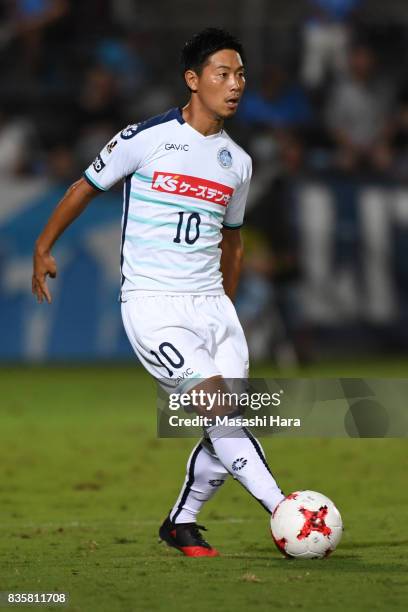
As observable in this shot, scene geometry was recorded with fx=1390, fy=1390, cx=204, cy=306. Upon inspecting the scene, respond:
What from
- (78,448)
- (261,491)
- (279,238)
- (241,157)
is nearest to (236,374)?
(261,491)

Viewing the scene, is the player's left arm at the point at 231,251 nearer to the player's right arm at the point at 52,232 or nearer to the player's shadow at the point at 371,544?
the player's right arm at the point at 52,232

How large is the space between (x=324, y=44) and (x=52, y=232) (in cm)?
1283

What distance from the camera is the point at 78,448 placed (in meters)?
10.2

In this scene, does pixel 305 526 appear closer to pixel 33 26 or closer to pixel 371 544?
pixel 371 544

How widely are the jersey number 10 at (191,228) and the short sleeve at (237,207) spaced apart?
0.27 meters

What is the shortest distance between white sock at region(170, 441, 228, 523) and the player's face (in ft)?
4.88

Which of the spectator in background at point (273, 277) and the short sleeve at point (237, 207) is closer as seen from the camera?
the short sleeve at point (237, 207)

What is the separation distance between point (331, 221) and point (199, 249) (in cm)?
1069

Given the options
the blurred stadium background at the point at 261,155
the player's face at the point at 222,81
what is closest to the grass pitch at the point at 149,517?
the player's face at the point at 222,81

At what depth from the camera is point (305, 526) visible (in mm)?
→ 5668

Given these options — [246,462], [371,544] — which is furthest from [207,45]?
[371,544]

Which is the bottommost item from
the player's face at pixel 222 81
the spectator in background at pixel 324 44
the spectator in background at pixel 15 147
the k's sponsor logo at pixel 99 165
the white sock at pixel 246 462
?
the white sock at pixel 246 462

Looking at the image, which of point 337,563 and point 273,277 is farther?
point 273,277

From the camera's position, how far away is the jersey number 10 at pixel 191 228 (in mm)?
5977
